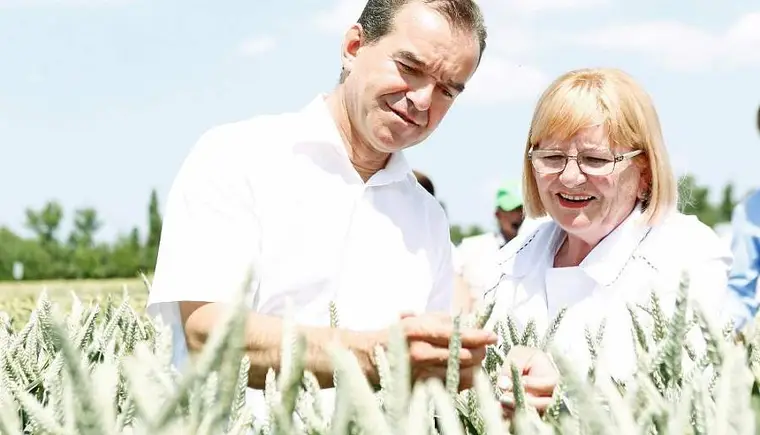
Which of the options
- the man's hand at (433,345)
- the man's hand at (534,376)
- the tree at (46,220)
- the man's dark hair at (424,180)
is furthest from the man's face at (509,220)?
the tree at (46,220)

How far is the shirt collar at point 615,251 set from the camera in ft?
8.91

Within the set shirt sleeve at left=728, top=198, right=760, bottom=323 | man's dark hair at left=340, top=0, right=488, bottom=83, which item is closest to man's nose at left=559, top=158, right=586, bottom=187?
man's dark hair at left=340, top=0, right=488, bottom=83

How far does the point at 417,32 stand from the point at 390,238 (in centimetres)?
67

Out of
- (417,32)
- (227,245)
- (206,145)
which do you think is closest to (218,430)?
(227,245)

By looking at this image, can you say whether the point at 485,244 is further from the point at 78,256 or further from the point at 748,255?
the point at 78,256

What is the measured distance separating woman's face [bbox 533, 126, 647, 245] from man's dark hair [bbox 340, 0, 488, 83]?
1.50ft

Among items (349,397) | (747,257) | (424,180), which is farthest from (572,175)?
(424,180)

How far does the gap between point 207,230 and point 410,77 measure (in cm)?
79

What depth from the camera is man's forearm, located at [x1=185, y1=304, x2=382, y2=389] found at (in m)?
1.77

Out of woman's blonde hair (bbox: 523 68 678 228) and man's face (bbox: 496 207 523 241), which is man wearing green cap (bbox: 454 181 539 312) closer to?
man's face (bbox: 496 207 523 241)

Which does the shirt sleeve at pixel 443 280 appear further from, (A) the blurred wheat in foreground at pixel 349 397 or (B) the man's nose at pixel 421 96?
(A) the blurred wheat in foreground at pixel 349 397

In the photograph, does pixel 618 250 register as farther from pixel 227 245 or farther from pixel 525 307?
pixel 227 245

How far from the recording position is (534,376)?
179 centimetres

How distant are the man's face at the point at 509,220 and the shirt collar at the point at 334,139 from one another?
258 inches
